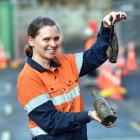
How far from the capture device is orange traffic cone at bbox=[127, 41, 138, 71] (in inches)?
849

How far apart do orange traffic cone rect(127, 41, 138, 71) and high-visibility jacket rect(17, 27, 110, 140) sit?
16.5 m

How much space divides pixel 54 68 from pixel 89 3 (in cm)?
2282

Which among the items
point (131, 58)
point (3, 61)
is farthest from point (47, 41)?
point (3, 61)

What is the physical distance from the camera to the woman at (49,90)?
4.66 metres

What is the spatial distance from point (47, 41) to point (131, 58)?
1789 cm

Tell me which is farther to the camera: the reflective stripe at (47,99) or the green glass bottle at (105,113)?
the reflective stripe at (47,99)

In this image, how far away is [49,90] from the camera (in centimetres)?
472

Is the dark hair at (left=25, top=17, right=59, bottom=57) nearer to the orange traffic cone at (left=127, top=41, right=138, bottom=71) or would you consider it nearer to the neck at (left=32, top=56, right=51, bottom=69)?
the neck at (left=32, top=56, right=51, bottom=69)

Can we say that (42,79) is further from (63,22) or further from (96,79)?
(63,22)

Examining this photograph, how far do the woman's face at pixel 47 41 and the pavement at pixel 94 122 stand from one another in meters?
6.39

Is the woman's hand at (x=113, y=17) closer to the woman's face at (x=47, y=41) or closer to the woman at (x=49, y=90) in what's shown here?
the woman at (x=49, y=90)

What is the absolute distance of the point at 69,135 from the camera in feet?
15.6

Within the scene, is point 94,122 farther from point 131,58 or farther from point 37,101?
point 131,58

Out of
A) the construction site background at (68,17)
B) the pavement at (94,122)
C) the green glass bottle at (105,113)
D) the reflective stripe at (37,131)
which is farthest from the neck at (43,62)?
the construction site background at (68,17)
